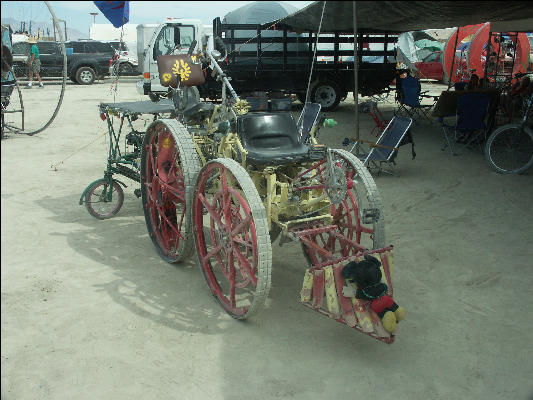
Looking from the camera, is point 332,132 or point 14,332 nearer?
point 14,332

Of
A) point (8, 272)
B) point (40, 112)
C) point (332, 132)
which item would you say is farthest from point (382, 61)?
point (8, 272)

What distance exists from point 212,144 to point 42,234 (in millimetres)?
2343

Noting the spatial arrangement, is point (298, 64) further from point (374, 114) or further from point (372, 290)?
point (372, 290)

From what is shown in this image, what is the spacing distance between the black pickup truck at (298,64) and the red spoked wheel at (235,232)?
9072 mm

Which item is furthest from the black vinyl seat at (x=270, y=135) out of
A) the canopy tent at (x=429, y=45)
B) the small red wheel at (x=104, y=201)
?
the canopy tent at (x=429, y=45)

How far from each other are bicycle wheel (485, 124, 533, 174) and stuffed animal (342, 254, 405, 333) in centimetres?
532

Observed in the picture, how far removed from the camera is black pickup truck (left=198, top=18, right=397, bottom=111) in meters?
13.0

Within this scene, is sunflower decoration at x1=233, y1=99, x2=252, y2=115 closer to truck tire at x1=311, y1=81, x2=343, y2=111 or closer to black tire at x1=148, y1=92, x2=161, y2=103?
black tire at x1=148, y1=92, x2=161, y2=103

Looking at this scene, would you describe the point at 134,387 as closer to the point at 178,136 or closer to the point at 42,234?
the point at 178,136

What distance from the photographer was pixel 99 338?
374 centimetres

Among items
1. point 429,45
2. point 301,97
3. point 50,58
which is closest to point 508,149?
point 301,97

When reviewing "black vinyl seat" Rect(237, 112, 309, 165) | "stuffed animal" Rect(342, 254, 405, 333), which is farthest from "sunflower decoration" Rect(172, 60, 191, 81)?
"stuffed animal" Rect(342, 254, 405, 333)

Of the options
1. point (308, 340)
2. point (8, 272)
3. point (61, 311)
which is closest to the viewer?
point (308, 340)

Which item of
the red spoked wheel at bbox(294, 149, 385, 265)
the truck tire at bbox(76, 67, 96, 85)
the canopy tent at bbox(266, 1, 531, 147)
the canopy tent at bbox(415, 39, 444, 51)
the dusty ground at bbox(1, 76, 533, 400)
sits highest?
the canopy tent at bbox(415, 39, 444, 51)
